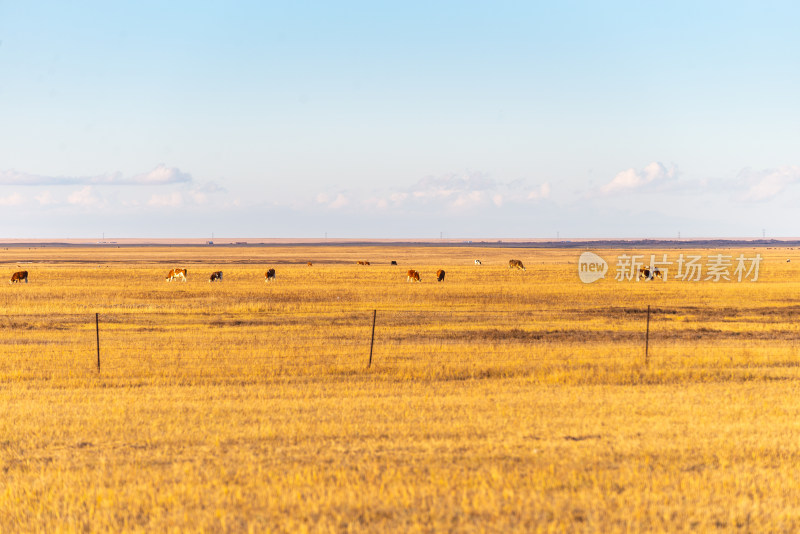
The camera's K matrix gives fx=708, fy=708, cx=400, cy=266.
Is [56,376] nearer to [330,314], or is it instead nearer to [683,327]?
[330,314]

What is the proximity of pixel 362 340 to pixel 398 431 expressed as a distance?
1123 centimetres

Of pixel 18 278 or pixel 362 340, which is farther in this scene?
pixel 18 278

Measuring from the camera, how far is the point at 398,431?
10070mm

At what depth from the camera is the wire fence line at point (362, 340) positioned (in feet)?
54.3

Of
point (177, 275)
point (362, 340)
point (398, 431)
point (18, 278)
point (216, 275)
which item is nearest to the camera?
point (398, 431)

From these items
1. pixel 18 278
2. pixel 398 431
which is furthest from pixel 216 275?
pixel 398 431

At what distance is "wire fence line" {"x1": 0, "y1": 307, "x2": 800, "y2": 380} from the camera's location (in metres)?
16.5

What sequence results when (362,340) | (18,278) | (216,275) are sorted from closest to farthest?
1. (362,340)
2. (18,278)
3. (216,275)

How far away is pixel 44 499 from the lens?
7430 millimetres

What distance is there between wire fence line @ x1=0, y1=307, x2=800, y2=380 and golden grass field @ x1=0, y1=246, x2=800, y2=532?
0.49ft

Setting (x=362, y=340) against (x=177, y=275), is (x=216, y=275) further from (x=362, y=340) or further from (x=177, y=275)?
(x=362, y=340)

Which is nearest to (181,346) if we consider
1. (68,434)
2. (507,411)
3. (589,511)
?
(68,434)

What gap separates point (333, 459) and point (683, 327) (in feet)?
66.0

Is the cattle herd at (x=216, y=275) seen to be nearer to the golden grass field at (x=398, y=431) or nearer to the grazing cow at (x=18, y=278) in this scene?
the grazing cow at (x=18, y=278)
